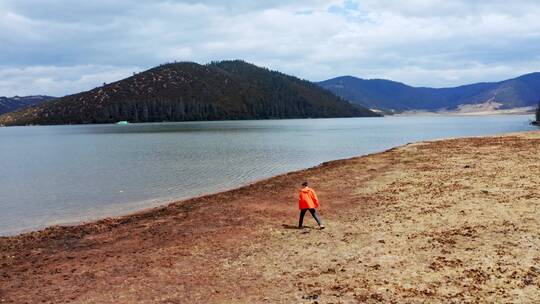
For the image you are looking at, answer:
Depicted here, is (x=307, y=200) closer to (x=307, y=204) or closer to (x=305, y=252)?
(x=307, y=204)

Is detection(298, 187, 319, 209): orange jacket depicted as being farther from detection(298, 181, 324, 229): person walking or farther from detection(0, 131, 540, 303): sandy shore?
detection(0, 131, 540, 303): sandy shore

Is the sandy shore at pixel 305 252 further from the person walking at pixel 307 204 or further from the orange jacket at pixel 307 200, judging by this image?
the orange jacket at pixel 307 200

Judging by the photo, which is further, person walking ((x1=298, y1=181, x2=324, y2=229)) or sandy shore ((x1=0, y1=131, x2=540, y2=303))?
person walking ((x1=298, y1=181, x2=324, y2=229))

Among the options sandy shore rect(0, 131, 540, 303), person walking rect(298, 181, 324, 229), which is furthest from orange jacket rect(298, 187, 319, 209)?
sandy shore rect(0, 131, 540, 303)

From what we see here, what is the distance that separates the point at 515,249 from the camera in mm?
14094

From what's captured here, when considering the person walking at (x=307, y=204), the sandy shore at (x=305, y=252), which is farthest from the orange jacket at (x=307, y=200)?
the sandy shore at (x=305, y=252)

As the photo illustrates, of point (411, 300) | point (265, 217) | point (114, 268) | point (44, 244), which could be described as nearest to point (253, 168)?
point (265, 217)

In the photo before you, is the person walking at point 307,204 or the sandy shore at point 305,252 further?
the person walking at point 307,204

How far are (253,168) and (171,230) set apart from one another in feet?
92.6

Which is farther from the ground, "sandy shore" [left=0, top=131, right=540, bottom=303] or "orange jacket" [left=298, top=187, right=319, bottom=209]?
"orange jacket" [left=298, top=187, right=319, bottom=209]

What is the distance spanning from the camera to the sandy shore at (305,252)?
1208cm

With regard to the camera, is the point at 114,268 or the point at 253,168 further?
the point at 253,168

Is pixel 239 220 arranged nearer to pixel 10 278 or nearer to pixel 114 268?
pixel 114 268

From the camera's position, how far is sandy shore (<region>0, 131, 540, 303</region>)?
39.6 feet
